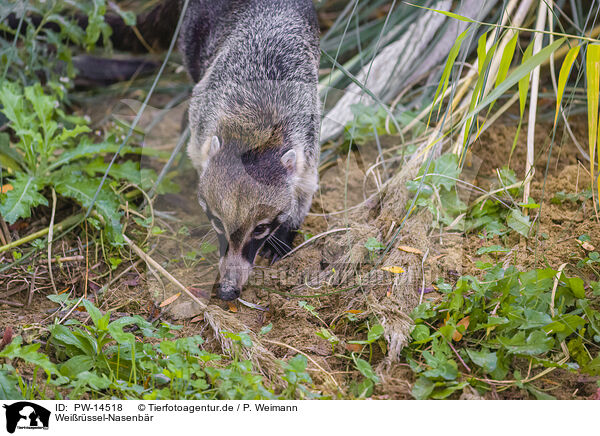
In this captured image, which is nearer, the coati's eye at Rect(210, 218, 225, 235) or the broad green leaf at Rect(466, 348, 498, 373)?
the broad green leaf at Rect(466, 348, 498, 373)

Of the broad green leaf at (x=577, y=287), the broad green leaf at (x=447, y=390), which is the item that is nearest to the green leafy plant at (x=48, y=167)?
the broad green leaf at (x=447, y=390)

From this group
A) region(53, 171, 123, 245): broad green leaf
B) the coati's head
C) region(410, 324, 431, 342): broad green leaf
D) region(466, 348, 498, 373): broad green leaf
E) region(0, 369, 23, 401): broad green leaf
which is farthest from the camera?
region(53, 171, 123, 245): broad green leaf

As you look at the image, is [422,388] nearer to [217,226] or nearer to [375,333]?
[375,333]

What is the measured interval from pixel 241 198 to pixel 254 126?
64 centimetres

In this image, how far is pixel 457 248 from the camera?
3.64m

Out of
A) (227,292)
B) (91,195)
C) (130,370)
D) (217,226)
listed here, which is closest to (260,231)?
(217,226)

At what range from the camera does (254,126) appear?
367cm

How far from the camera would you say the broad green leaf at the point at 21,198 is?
3738mm

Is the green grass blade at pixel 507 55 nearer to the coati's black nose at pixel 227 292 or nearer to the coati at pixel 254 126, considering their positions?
the coati at pixel 254 126

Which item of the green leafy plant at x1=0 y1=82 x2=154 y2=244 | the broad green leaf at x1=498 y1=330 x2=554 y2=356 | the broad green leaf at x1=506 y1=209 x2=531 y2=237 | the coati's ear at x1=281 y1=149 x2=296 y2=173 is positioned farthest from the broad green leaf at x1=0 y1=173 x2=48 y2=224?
the broad green leaf at x1=506 y1=209 x2=531 y2=237

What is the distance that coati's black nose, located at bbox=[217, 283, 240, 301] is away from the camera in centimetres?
341

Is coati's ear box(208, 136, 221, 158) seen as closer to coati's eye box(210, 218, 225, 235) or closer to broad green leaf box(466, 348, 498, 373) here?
coati's eye box(210, 218, 225, 235)
